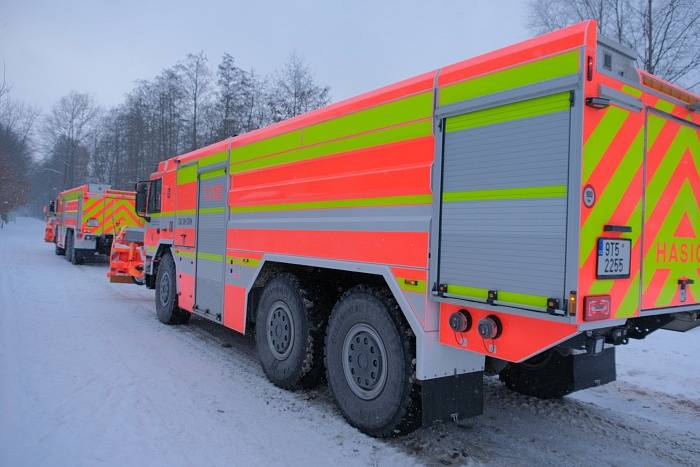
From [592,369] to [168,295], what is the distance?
6.30m

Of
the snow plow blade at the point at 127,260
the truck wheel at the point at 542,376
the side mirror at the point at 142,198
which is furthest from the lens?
the snow plow blade at the point at 127,260

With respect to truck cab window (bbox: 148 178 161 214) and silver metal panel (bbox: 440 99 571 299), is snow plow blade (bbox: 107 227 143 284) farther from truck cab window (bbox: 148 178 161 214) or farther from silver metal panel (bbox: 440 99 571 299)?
silver metal panel (bbox: 440 99 571 299)

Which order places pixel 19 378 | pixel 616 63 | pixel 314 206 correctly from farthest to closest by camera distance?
pixel 19 378
pixel 314 206
pixel 616 63

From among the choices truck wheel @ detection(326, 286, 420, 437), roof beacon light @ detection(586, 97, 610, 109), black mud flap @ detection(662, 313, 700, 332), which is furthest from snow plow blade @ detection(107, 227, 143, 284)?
roof beacon light @ detection(586, 97, 610, 109)

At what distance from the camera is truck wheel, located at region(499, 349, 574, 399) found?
4.30m

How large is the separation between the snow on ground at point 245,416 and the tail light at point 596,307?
4.82 ft

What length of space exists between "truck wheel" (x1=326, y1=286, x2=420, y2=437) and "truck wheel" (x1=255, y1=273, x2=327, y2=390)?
1.16ft

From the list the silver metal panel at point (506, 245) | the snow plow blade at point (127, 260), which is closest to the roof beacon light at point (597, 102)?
the silver metal panel at point (506, 245)

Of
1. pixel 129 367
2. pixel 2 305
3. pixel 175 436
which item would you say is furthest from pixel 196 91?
pixel 175 436

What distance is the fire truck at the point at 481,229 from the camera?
276 centimetres

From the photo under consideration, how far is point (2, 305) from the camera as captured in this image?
28.9ft

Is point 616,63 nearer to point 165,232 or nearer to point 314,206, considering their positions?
point 314,206

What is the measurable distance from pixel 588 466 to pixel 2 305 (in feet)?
31.0

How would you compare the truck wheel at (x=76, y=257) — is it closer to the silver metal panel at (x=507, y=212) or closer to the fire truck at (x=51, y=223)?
the fire truck at (x=51, y=223)
